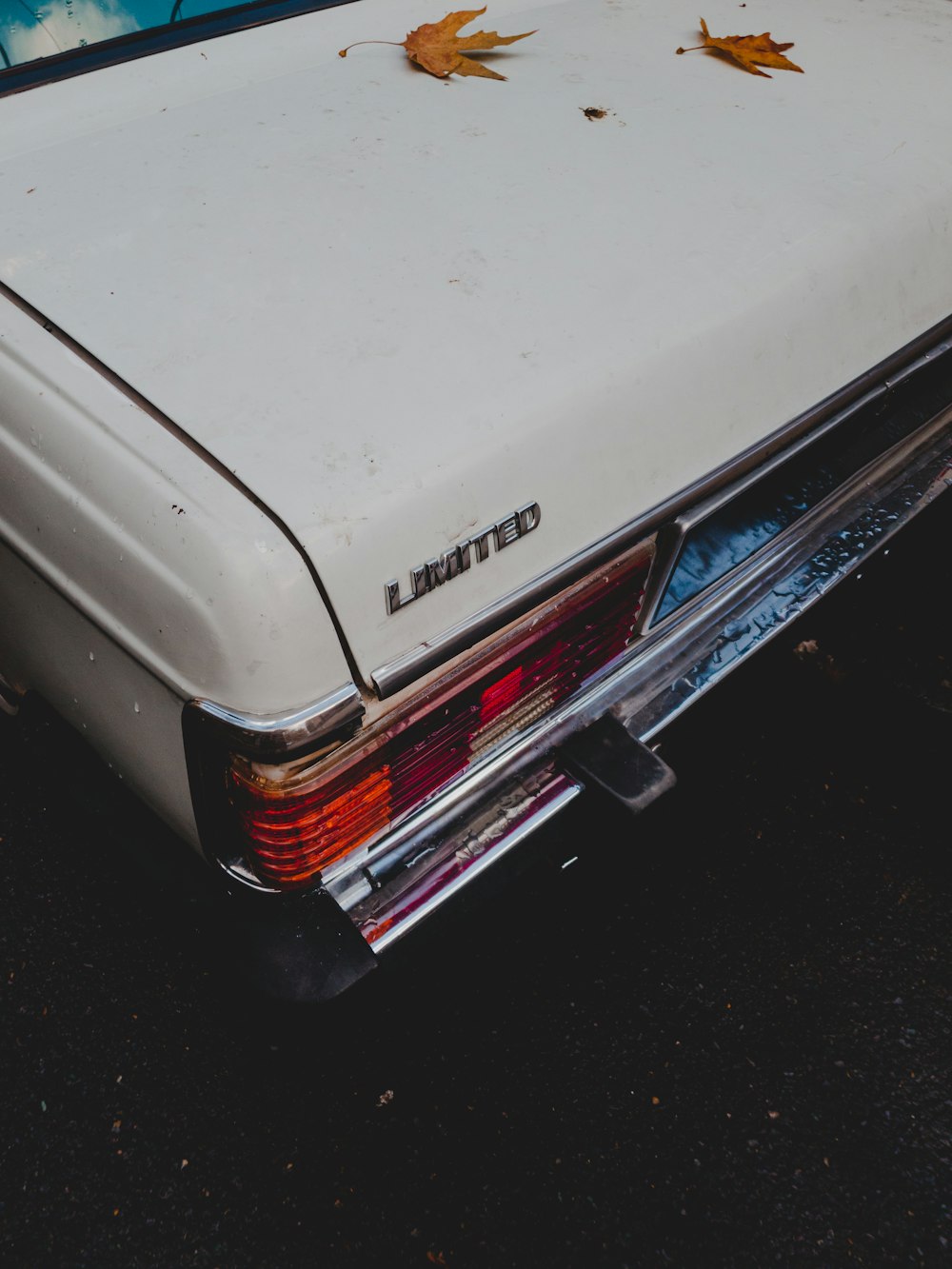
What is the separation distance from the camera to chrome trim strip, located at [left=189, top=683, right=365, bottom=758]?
1009 millimetres

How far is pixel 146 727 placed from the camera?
1196 millimetres

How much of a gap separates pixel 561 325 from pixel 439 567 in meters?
0.39

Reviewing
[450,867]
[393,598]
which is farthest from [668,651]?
[393,598]

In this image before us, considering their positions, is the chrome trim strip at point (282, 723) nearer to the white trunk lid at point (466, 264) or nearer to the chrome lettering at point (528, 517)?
the white trunk lid at point (466, 264)

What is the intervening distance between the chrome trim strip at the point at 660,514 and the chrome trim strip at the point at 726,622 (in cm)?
29

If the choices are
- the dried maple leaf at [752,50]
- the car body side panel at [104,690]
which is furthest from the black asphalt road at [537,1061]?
the dried maple leaf at [752,50]

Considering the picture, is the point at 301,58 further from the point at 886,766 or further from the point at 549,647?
the point at 886,766

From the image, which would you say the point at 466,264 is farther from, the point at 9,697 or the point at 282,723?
the point at 9,697

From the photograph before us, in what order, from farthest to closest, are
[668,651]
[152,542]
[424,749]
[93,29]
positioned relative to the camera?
[93,29], [668,651], [424,749], [152,542]

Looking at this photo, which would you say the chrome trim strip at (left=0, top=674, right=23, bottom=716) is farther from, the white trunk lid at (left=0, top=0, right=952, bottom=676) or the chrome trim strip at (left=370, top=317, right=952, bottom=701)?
the chrome trim strip at (left=370, top=317, right=952, bottom=701)

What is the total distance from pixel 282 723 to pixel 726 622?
0.97 meters

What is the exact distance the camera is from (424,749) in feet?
3.99

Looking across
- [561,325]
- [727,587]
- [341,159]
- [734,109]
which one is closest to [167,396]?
[561,325]

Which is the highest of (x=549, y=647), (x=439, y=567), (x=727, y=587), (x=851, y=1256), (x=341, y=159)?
(x=341, y=159)
